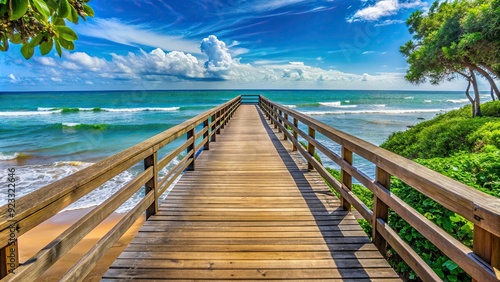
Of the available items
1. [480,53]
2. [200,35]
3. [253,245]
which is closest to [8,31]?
[253,245]

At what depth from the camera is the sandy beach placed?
4090mm

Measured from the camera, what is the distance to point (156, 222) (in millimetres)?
2814

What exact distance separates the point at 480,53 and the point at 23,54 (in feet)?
35.6

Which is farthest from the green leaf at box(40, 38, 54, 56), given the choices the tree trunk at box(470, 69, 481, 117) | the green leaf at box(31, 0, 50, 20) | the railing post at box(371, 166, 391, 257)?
the tree trunk at box(470, 69, 481, 117)

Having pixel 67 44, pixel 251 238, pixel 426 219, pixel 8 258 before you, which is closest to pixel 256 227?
pixel 251 238

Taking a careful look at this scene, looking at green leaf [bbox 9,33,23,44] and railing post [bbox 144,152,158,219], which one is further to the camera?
railing post [bbox 144,152,158,219]

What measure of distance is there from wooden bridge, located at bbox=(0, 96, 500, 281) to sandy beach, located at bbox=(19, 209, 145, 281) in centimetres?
161

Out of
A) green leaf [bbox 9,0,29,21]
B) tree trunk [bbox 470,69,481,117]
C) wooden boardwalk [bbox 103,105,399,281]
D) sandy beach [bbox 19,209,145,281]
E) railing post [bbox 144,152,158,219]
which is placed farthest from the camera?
tree trunk [bbox 470,69,481,117]

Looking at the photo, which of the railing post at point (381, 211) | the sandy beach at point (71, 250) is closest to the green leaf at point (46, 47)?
the railing post at point (381, 211)

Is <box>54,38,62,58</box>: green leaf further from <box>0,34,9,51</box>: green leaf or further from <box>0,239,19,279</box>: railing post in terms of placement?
<box>0,239,19,279</box>: railing post

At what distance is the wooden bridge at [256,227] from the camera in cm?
126

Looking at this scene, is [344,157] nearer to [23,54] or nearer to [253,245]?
[253,245]

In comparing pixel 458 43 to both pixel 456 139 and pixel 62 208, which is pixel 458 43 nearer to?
pixel 456 139

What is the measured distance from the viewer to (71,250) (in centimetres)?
477
